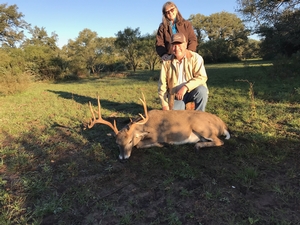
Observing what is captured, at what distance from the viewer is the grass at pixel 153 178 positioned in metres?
2.84

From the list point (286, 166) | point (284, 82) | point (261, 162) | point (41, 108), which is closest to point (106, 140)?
point (261, 162)

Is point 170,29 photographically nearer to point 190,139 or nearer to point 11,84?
point 190,139

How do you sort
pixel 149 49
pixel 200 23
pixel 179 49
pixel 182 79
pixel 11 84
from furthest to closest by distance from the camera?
pixel 200 23, pixel 149 49, pixel 11 84, pixel 182 79, pixel 179 49

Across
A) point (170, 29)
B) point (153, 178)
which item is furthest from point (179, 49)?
point (153, 178)

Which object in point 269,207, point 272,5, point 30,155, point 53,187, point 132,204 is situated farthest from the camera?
point 272,5

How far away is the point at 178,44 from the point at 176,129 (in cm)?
173

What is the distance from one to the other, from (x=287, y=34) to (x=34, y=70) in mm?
21731

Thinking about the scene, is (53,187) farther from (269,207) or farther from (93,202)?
(269,207)

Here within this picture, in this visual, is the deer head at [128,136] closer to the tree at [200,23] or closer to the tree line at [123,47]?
the tree line at [123,47]

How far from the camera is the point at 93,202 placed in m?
3.12

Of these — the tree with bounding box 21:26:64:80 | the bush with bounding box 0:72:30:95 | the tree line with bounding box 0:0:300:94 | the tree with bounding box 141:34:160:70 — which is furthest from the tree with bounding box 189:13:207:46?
the bush with bounding box 0:72:30:95

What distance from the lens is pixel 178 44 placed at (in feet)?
16.3

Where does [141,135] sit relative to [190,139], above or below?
above

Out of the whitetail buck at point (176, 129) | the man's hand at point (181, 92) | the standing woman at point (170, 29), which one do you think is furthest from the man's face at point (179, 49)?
the whitetail buck at point (176, 129)
